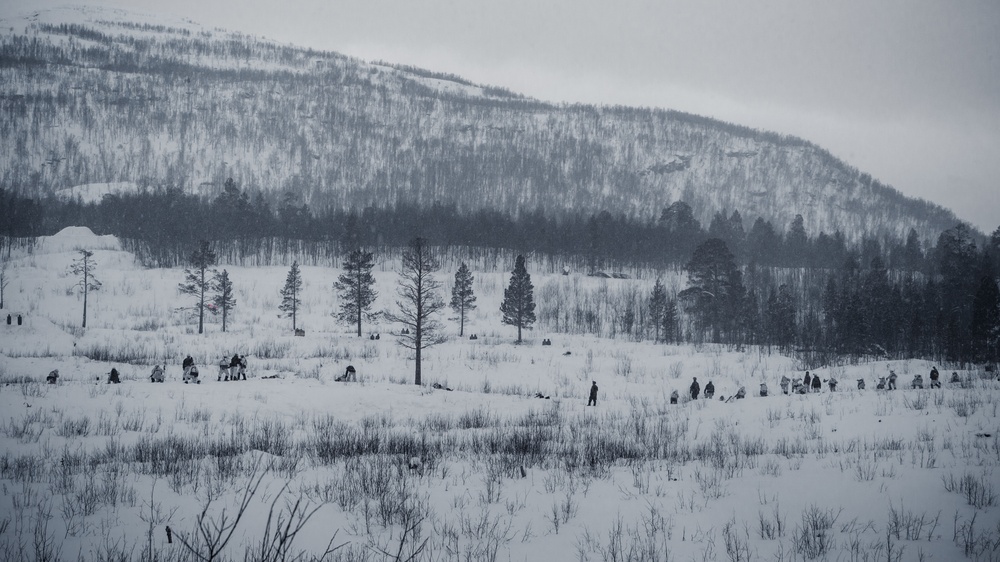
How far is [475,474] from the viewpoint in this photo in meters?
9.04

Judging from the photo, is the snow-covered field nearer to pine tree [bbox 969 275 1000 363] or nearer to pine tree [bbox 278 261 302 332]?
pine tree [bbox 969 275 1000 363]

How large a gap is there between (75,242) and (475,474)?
104281 mm

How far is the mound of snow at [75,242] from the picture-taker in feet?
269

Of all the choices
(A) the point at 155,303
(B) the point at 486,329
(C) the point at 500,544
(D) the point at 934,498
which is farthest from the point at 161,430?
(A) the point at 155,303

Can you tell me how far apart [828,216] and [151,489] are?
219668 millimetres

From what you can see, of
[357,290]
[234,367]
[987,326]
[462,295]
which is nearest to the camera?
[234,367]

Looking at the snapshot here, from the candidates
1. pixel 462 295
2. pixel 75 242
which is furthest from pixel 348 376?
pixel 75 242

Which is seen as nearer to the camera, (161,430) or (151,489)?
(151,489)

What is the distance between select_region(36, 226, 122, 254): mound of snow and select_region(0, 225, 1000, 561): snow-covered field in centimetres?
7028

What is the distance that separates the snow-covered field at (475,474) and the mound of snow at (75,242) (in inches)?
2767

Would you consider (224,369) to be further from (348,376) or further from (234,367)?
(348,376)

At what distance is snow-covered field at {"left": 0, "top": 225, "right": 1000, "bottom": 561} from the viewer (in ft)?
19.2

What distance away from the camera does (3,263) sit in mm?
68938

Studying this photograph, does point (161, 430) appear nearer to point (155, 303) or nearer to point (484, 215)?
point (155, 303)
